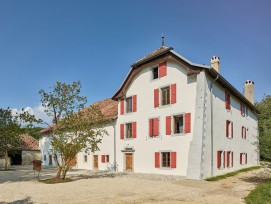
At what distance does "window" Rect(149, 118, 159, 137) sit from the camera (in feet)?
69.2

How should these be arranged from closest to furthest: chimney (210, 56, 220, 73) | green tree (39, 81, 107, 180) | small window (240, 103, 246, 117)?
1. green tree (39, 81, 107, 180)
2. chimney (210, 56, 220, 73)
3. small window (240, 103, 246, 117)

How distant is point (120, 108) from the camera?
25188mm

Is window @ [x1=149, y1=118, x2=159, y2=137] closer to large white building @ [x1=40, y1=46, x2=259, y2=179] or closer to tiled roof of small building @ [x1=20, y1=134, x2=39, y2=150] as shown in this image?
large white building @ [x1=40, y1=46, x2=259, y2=179]

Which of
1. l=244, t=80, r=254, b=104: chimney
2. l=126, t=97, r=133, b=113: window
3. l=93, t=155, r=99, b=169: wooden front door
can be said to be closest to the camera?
l=126, t=97, r=133, b=113: window

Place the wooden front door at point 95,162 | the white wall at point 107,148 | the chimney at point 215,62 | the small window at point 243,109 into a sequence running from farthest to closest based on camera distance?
1. the wooden front door at point 95,162
2. the small window at point 243,109
3. the white wall at point 107,148
4. the chimney at point 215,62

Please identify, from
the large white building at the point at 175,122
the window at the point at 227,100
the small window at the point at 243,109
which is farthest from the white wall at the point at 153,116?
the small window at the point at 243,109

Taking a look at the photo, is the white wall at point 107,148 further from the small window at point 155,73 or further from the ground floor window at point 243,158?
the ground floor window at point 243,158

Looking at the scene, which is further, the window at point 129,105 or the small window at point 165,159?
the window at point 129,105

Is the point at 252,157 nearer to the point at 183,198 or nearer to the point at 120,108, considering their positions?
the point at 120,108

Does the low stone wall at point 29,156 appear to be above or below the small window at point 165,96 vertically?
below

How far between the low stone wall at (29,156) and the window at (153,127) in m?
26.0

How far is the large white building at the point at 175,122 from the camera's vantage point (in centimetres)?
1841

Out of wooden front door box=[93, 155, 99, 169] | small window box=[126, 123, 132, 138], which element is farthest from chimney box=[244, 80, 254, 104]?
wooden front door box=[93, 155, 99, 169]

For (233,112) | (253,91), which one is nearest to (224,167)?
(233,112)
